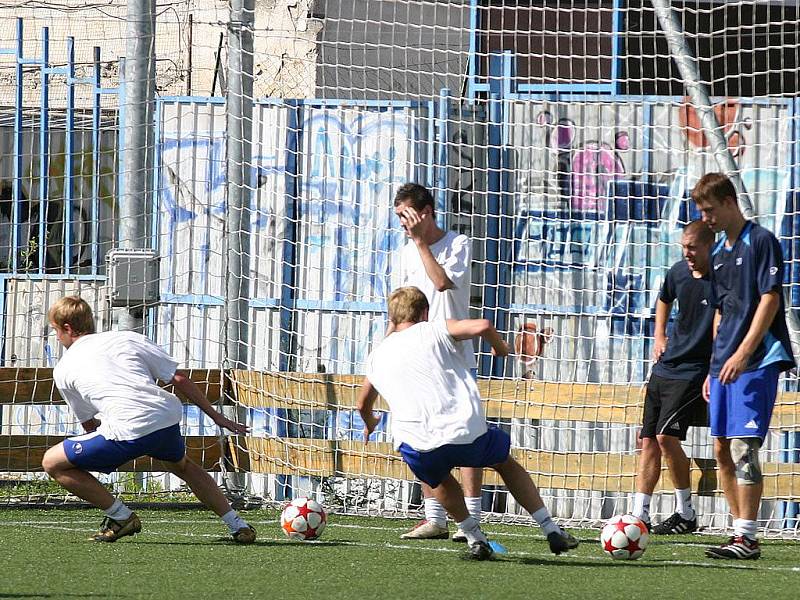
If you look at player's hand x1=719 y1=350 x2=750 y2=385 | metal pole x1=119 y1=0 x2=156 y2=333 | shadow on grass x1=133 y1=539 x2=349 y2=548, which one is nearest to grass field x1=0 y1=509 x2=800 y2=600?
shadow on grass x1=133 y1=539 x2=349 y2=548

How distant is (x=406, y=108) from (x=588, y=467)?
2671 mm

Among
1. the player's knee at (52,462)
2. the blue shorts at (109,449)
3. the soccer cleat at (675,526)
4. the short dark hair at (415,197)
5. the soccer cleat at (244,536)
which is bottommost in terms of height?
the soccer cleat at (675,526)

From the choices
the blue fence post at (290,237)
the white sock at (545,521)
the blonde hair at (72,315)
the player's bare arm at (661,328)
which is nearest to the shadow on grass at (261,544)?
the blonde hair at (72,315)

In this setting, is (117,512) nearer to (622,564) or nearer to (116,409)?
(116,409)

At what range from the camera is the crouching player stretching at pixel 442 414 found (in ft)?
19.7

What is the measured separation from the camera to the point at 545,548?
6.91 metres

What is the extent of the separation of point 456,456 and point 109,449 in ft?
5.91

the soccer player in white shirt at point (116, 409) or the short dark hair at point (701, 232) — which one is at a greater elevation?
the short dark hair at point (701, 232)

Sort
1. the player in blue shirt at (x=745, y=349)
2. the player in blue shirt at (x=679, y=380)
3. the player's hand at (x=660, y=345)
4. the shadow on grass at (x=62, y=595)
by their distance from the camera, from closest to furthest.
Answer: the shadow on grass at (x=62, y=595)
the player in blue shirt at (x=745, y=349)
the player in blue shirt at (x=679, y=380)
the player's hand at (x=660, y=345)

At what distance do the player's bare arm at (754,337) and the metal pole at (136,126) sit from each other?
4154 mm

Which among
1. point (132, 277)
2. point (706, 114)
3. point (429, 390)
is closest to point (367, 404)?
point (429, 390)

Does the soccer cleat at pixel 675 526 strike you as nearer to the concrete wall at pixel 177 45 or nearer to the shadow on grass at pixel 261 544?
the shadow on grass at pixel 261 544

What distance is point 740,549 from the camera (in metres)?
6.27

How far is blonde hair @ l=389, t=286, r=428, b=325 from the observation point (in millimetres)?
6148
